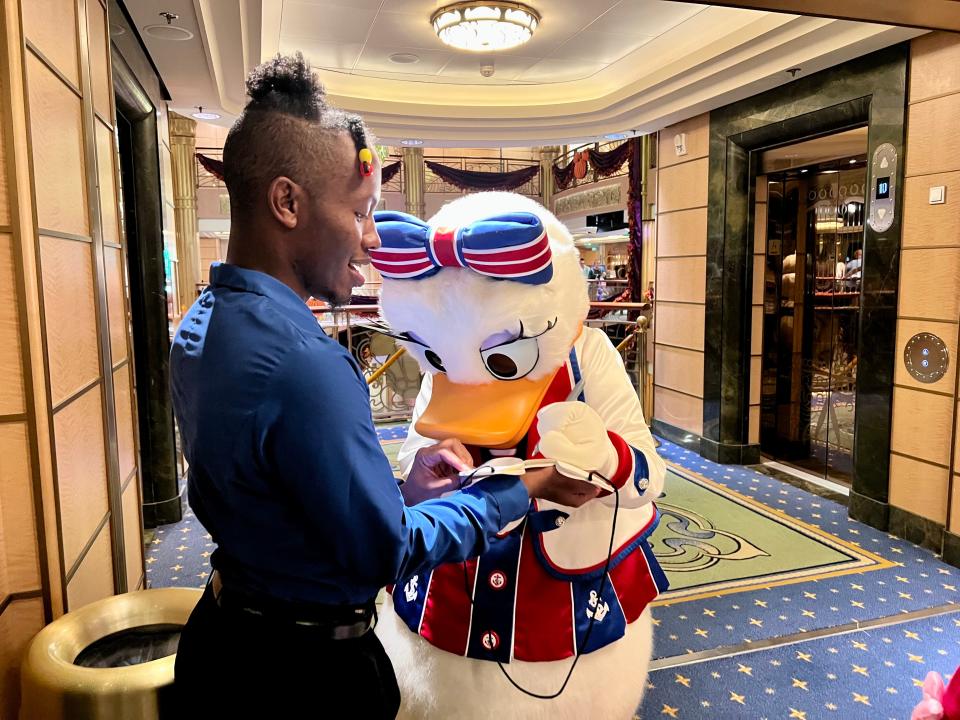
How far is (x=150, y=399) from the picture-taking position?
4043 millimetres

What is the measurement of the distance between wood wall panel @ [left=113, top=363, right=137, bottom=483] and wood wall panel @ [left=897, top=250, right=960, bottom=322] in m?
3.67

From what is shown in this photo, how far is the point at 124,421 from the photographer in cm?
261

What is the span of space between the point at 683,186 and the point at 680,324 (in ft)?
3.56

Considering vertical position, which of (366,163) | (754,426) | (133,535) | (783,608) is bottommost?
(783,608)

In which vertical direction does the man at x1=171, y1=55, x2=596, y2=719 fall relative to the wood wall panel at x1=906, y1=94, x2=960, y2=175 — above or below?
below

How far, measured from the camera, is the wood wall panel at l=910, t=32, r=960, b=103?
3.39 metres

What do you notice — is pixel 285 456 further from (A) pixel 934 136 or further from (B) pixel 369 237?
(A) pixel 934 136

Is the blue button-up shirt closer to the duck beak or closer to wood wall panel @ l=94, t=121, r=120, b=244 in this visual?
the duck beak

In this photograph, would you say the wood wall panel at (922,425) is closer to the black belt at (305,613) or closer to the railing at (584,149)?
the black belt at (305,613)

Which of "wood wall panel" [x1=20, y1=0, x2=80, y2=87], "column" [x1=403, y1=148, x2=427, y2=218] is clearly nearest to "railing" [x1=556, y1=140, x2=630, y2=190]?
"column" [x1=403, y1=148, x2=427, y2=218]

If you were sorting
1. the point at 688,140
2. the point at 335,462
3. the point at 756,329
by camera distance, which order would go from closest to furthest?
the point at 335,462 → the point at 756,329 → the point at 688,140

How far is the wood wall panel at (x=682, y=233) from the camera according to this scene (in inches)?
212

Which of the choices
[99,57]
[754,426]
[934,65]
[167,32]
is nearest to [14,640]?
[99,57]

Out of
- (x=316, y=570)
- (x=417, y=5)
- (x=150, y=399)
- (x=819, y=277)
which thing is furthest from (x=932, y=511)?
(x=150, y=399)
